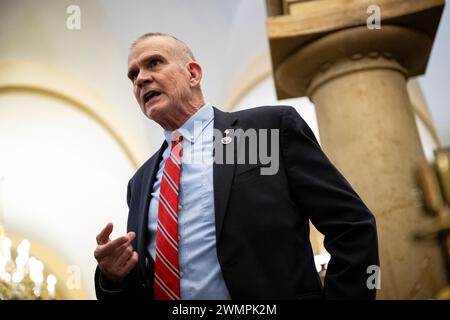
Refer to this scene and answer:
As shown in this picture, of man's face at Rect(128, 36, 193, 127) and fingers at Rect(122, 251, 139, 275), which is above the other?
man's face at Rect(128, 36, 193, 127)

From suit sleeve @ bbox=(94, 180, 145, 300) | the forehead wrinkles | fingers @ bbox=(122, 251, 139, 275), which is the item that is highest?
the forehead wrinkles

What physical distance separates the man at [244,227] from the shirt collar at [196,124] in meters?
0.05

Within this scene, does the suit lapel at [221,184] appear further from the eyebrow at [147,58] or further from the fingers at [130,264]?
the eyebrow at [147,58]

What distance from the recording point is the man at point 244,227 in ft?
4.49

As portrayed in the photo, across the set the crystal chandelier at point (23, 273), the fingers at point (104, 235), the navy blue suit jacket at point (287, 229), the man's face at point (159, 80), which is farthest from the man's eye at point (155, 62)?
the crystal chandelier at point (23, 273)

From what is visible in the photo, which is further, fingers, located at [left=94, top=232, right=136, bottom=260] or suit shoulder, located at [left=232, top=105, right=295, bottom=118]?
suit shoulder, located at [left=232, top=105, right=295, bottom=118]

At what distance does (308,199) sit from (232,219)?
24 cm

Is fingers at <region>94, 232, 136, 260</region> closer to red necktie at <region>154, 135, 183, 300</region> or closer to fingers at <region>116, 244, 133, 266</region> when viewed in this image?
fingers at <region>116, 244, 133, 266</region>

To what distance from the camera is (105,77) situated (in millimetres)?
6297

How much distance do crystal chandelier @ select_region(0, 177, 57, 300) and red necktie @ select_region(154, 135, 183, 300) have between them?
4.85 m

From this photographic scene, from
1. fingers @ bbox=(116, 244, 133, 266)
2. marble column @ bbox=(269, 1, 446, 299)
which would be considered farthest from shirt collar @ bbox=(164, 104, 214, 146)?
marble column @ bbox=(269, 1, 446, 299)

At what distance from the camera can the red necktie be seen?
1.44 m

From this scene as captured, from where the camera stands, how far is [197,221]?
4.91ft

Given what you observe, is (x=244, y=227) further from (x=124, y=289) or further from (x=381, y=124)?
(x=381, y=124)
